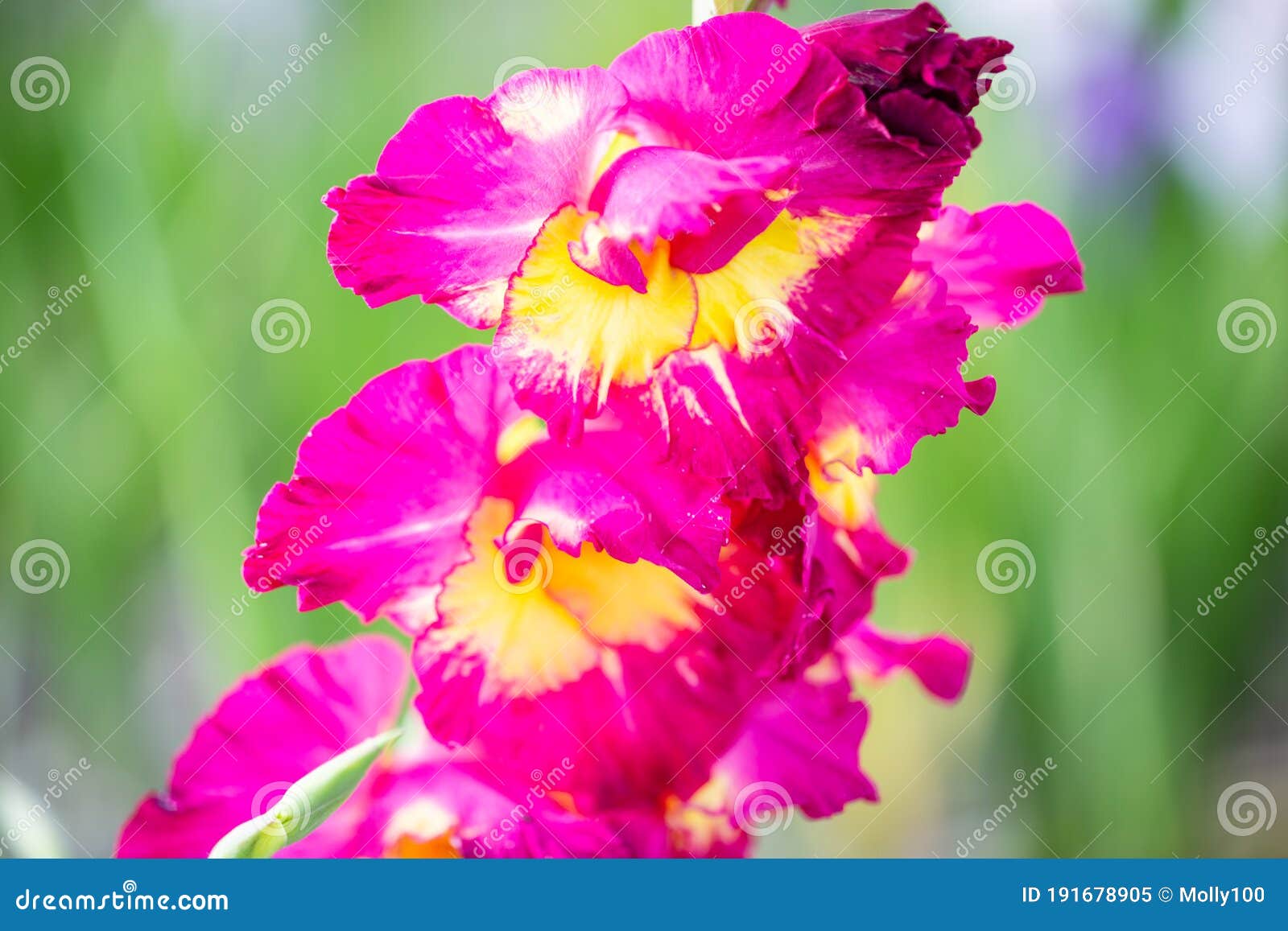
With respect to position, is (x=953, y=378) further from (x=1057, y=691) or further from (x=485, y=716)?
(x=1057, y=691)

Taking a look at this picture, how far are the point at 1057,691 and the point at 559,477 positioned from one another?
21.3 inches

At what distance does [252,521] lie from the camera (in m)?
0.82

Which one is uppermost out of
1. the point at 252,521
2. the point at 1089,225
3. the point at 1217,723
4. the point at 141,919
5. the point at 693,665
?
the point at 1089,225

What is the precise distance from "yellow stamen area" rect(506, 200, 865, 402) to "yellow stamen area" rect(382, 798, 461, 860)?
22 centimetres

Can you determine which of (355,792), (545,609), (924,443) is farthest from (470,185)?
(924,443)

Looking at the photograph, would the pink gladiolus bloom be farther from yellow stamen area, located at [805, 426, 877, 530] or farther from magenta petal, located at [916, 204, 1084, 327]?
magenta petal, located at [916, 204, 1084, 327]

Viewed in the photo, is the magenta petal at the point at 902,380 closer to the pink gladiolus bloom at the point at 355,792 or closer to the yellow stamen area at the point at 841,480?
the yellow stamen area at the point at 841,480

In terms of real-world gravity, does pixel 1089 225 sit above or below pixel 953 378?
above

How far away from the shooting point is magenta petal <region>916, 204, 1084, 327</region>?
0.57 metres

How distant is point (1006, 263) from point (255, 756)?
0.47 metres

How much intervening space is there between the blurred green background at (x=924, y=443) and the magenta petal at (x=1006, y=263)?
29cm

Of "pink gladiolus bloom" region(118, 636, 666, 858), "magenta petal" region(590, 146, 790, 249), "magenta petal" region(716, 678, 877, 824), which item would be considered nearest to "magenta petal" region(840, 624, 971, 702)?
"magenta petal" region(716, 678, 877, 824)

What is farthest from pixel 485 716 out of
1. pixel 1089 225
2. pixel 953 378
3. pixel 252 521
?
pixel 1089 225

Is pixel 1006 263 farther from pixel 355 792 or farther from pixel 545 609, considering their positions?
pixel 355 792
